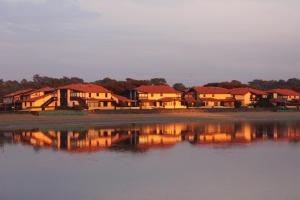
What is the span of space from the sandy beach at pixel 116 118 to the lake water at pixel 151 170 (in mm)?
19781

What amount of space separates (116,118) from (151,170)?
3700 cm

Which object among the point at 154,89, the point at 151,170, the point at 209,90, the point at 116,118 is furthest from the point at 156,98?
the point at 151,170

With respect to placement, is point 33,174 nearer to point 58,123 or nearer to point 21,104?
point 58,123

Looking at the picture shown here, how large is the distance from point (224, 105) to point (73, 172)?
204 feet

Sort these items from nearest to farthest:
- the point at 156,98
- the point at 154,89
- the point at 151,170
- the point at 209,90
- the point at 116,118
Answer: the point at 151,170
the point at 116,118
the point at 156,98
the point at 154,89
the point at 209,90

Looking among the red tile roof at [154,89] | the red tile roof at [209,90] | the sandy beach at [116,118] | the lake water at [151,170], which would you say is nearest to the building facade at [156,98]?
the red tile roof at [154,89]

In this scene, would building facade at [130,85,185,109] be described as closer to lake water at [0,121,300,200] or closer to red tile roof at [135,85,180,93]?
red tile roof at [135,85,180,93]

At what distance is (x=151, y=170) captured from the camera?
59.9ft

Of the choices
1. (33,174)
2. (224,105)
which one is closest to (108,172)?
(33,174)

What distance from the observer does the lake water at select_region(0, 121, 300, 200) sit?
46.9 ft

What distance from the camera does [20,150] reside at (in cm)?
2627

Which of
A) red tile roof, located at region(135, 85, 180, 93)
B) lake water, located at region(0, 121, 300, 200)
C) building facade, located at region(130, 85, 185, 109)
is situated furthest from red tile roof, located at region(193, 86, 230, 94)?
lake water, located at region(0, 121, 300, 200)

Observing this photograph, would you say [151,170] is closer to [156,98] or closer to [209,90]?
[156,98]

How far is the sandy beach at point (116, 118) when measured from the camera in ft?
159
